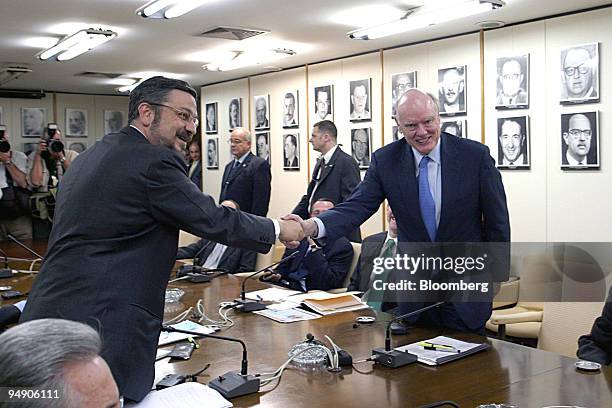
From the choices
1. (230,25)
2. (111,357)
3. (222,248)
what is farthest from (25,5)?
(111,357)

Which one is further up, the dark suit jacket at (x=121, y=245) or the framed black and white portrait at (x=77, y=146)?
the framed black and white portrait at (x=77, y=146)

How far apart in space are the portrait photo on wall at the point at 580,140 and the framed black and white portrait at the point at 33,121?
940cm

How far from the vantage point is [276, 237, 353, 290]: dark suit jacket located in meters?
4.77

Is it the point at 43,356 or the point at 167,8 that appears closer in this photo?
the point at 43,356

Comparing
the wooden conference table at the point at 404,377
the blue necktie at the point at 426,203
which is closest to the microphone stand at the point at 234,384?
the wooden conference table at the point at 404,377

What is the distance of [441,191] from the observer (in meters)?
2.94

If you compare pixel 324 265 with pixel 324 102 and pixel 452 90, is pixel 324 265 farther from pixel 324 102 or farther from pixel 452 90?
pixel 324 102

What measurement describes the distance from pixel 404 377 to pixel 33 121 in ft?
37.2

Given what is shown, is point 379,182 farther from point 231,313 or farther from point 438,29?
point 438,29

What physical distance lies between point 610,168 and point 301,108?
4.41m

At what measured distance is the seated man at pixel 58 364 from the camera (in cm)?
104

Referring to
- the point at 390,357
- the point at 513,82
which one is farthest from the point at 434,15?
the point at 390,357

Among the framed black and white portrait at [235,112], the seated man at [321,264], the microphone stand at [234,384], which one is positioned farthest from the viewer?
the framed black and white portrait at [235,112]

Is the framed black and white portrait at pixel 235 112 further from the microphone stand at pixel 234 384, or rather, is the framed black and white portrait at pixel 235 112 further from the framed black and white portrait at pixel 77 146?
the microphone stand at pixel 234 384
